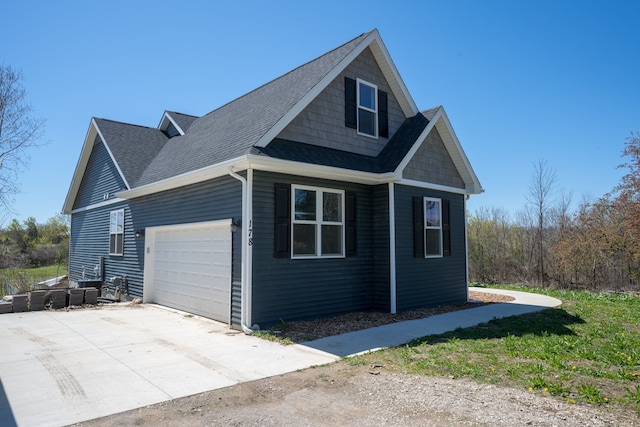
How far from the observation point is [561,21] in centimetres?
1049

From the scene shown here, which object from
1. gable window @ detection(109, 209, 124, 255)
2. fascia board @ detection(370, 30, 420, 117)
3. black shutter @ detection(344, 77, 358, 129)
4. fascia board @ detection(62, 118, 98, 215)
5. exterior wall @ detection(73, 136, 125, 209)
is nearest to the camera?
black shutter @ detection(344, 77, 358, 129)

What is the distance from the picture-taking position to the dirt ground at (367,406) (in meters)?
3.79

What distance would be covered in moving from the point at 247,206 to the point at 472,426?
541cm

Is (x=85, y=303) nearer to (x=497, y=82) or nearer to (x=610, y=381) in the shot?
(x=610, y=381)

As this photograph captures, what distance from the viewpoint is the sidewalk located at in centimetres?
660

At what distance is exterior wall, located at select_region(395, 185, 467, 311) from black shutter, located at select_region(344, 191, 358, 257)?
1083 mm

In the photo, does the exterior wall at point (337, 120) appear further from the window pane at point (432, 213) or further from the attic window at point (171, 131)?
the attic window at point (171, 131)

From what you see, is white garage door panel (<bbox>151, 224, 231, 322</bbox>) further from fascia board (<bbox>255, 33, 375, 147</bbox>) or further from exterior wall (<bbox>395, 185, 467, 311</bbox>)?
exterior wall (<bbox>395, 185, 467, 311</bbox>)

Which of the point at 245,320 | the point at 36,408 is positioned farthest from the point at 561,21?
the point at 36,408

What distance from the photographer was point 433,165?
435 inches

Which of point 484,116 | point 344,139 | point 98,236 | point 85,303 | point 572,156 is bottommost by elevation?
point 85,303

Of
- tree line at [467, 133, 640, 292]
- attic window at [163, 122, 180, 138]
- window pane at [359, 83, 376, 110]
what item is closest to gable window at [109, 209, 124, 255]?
attic window at [163, 122, 180, 138]

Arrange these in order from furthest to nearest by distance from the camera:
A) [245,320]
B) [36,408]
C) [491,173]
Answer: [491,173] < [245,320] < [36,408]

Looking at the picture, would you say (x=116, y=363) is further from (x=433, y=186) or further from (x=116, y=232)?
(x=116, y=232)
